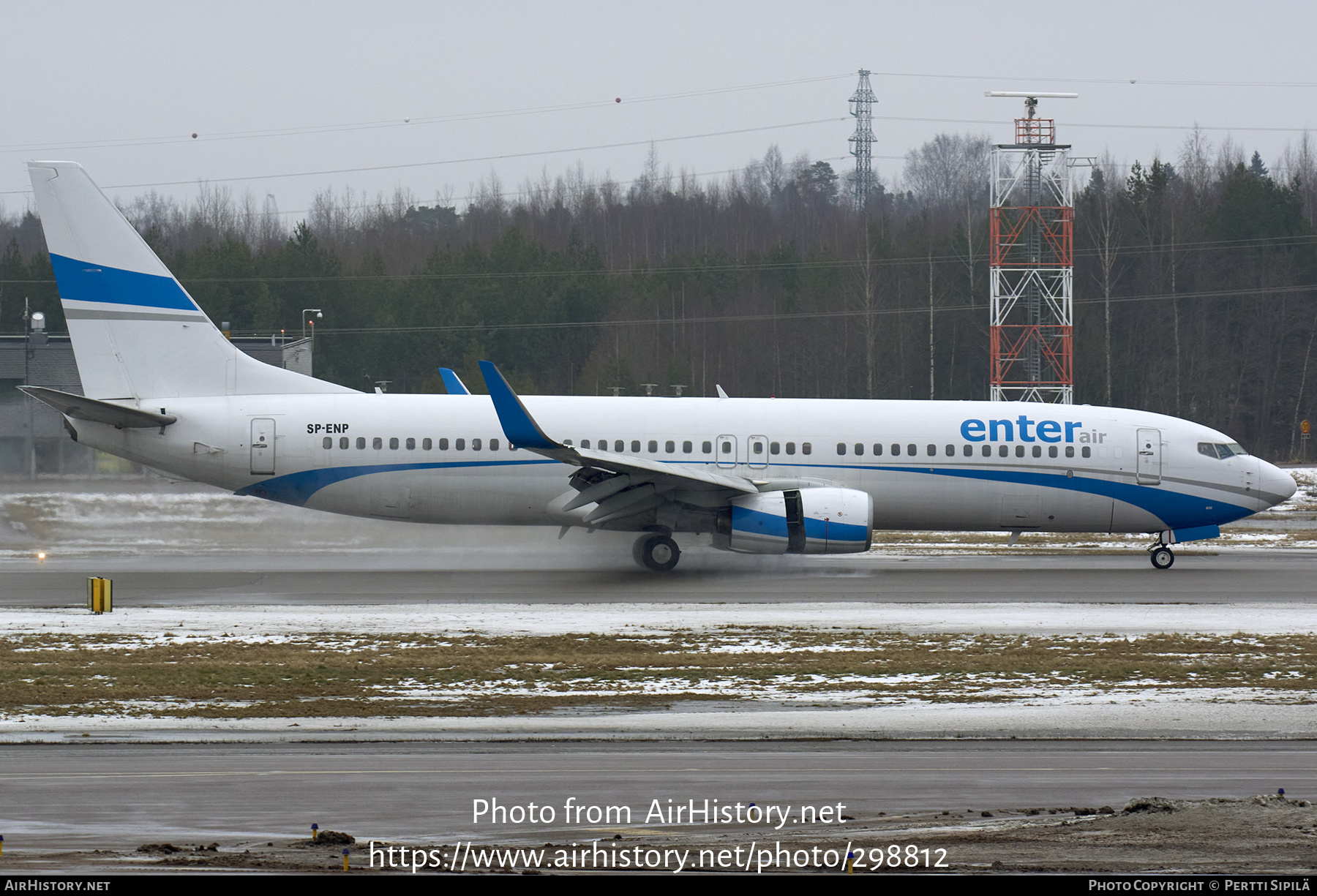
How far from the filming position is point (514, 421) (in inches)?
882

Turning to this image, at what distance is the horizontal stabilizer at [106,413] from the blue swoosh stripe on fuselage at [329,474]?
2019 millimetres

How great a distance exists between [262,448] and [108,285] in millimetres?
4310

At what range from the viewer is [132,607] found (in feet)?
65.6

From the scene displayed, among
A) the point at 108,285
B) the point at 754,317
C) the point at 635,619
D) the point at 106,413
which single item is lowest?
the point at 635,619

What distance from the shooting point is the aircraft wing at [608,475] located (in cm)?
2238

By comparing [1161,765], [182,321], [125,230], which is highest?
[125,230]

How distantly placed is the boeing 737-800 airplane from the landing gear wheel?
4 centimetres

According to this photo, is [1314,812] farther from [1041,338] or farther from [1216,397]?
[1216,397]

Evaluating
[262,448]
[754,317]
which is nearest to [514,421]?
[262,448]

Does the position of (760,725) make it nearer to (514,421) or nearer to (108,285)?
(514,421)

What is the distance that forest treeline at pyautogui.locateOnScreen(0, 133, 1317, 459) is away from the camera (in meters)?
64.4

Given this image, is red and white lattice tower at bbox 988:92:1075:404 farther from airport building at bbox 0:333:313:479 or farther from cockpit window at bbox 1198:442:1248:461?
airport building at bbox 0:333:313:479

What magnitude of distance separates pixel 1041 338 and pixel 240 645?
134 ft

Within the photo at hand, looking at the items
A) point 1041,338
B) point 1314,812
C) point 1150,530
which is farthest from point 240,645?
point 1041,338
